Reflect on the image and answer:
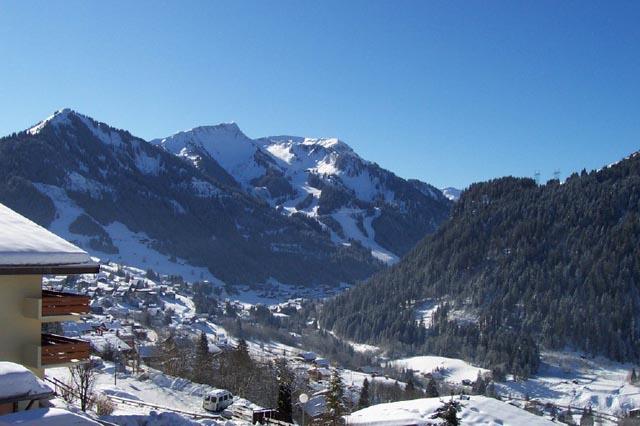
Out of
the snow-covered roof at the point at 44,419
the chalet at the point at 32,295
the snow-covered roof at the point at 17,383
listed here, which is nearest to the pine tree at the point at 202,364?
the chalet at the point at 32,295

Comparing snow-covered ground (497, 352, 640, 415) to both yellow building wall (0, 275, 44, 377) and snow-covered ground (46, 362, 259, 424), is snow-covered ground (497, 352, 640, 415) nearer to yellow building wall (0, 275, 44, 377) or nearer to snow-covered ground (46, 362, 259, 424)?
snow-covered ground (46, 362, 259, 424)

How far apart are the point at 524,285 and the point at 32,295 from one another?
159211 millimetres

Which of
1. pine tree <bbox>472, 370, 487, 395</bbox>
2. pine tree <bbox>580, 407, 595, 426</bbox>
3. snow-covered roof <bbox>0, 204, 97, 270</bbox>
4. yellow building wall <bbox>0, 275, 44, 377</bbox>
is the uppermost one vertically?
snow-covered roof <bbox>0, 204, 97, 270</bbox>

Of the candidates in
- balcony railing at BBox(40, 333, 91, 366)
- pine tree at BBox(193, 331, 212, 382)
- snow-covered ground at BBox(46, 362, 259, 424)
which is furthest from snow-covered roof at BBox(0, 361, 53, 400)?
pine tree at BBox(193, 331, 212, 382)

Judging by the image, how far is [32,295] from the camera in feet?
39.3

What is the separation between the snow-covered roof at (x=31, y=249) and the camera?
1103 centimetres

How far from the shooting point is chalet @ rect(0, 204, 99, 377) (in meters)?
11.3

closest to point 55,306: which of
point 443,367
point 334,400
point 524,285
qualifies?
point 334,400

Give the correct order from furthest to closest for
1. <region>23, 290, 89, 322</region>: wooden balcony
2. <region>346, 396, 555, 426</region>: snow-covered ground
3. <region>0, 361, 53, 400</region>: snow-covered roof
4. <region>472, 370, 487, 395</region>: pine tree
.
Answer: <region>472, 370, 487, 395</region>: pine tree → <region>346, 396, 555, 426</region>: snow-covered ground → <region>23, 290, 89, 322</region>: wooden balcony → <region>0, 361, 53, 400</region>: snow-covered roof

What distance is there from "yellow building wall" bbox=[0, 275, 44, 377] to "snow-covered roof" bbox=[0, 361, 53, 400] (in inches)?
226

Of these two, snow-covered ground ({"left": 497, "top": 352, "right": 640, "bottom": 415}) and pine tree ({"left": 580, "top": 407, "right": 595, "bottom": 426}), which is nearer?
pine tree ({"left": 580, "top": 407, "right": 595, "bottom": 426})

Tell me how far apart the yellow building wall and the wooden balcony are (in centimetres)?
17

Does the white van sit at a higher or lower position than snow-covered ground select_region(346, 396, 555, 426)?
lower

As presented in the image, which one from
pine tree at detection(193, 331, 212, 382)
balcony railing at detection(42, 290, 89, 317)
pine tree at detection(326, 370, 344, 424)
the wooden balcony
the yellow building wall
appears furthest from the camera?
pine tree at detection(193, 331, 212, 382)
